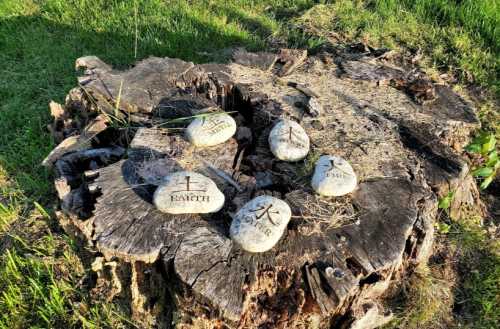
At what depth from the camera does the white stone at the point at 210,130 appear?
8.64 ft

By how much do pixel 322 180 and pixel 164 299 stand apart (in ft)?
3.46

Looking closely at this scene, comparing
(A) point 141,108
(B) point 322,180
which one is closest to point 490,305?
(B) point 322,180

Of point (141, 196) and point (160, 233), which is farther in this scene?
point (141, 196)

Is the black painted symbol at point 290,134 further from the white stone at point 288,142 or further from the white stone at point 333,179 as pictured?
the white stone at point 333,179

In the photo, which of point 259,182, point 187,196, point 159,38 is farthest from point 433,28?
point 187,196

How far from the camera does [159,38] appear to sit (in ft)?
14.5

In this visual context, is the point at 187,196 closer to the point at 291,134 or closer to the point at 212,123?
the point at 212,123

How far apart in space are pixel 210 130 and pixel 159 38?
85.3 inches

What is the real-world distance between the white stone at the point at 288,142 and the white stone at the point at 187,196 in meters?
0.47

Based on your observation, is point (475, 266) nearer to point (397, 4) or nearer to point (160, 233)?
point (160, 233)

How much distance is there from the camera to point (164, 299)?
2389 mm

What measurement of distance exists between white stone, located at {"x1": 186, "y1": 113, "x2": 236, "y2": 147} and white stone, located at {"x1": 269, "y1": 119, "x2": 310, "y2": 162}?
264 mm

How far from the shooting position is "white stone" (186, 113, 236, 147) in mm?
2633

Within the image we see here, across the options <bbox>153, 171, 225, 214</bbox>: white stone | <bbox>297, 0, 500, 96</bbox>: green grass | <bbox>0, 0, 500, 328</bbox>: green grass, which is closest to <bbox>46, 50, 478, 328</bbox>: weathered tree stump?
<bbox>153, 171, 225, 214</bbox>: white stone
